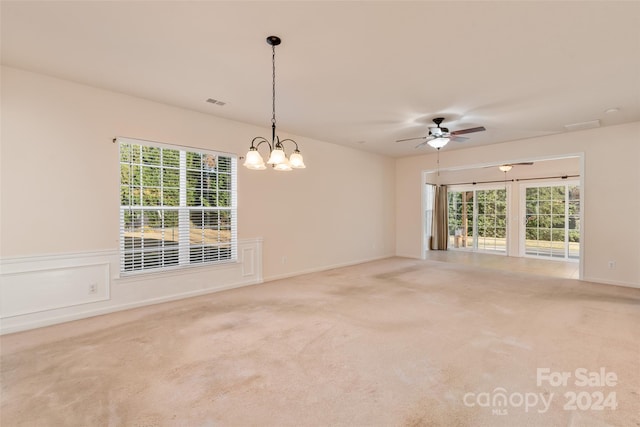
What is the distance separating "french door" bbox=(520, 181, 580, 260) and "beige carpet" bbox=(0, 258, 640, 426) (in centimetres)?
385

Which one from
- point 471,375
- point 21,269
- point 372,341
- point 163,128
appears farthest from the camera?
point 163,128

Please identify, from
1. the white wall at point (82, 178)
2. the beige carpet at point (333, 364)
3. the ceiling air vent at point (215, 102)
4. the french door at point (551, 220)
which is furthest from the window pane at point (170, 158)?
the french door at point (551, 220)

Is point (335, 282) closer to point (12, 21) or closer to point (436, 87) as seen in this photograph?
point (436, 87)

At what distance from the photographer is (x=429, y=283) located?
205 inches

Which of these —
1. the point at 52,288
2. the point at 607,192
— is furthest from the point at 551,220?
the point at 52,288

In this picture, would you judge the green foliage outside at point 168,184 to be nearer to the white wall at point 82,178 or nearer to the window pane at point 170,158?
the window pane at point 170,158

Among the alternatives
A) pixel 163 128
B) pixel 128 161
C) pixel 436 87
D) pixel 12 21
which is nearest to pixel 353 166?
pixel 436 87

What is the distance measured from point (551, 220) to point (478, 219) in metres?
A: 1.84

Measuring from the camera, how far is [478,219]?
9.21 m

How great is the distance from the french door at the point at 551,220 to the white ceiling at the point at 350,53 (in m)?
3.54

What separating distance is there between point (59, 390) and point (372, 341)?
2538mm

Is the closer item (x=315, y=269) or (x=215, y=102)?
(x=215, y=102)

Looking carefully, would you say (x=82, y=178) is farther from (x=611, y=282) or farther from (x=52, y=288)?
(x=611, y=282)

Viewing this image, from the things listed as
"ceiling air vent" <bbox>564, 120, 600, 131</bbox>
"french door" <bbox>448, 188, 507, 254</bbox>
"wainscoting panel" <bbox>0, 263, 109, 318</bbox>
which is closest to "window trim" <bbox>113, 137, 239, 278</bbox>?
"wainscoting panel" <bbox>0, 263, 109, 318</bbox>
